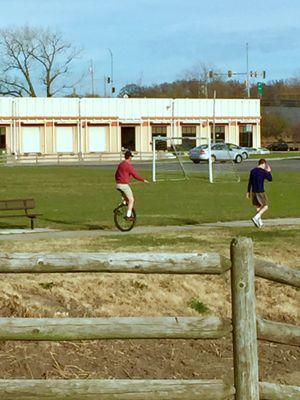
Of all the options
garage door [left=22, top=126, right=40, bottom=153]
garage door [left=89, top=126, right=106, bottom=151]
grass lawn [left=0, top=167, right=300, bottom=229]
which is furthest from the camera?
garage door [left=89, top=126, right=106, bottom=151]

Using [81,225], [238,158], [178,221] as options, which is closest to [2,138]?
[238,158]

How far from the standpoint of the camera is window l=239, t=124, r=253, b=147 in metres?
89.0

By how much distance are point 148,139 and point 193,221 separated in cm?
6351

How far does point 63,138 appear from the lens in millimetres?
78375

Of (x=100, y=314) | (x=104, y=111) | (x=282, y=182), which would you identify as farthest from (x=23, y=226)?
(x=104, y=111)

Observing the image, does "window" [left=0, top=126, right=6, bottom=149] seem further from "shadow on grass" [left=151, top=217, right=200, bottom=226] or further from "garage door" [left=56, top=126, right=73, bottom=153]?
"shadow on grass" [left=151, top=217, right=200, bottom=226]

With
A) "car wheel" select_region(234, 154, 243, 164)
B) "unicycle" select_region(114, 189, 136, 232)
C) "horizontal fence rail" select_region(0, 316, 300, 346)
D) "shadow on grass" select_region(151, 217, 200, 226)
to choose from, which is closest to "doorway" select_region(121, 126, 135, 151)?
"car wheel" select_region(234, 154, 243, 164)

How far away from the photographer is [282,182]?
3650 cm

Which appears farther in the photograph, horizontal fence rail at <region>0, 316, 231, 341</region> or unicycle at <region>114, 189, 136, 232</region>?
unicycle at <region>114, 189, 136, 232</region>

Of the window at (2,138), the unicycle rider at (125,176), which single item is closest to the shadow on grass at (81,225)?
the unicycle rider at (125,176)

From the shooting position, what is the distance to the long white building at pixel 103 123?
251 ft

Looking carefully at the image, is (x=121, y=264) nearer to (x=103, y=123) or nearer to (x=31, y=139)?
(x=31, y=139)

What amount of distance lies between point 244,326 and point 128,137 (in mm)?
78841

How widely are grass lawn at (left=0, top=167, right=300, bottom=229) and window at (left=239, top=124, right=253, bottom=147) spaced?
47481mm
